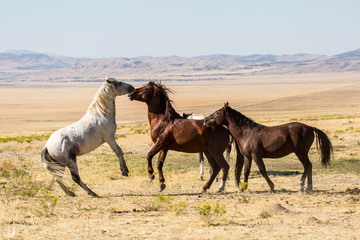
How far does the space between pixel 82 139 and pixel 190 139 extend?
2283mm

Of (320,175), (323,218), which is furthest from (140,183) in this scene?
(323,218)

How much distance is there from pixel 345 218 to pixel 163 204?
3.20 metres

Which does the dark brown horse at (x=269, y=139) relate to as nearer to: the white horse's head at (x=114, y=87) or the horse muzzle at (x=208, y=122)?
the horse muzzle at (x=208, y=122)

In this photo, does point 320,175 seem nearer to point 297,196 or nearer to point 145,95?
point 297,196

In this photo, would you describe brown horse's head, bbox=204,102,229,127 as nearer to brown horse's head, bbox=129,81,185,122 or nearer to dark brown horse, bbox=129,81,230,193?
dark brown horse, bbox=129,81,230,193

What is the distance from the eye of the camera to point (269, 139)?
11.2 metres

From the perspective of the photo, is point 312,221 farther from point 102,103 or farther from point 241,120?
point 102,103

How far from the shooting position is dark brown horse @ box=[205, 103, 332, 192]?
10984 millimetres

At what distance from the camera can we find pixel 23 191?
1124 centimetres

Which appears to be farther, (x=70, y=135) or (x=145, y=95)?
(x=145, y=95)

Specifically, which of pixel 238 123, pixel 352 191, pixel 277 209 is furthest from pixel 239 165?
pixel 277 209

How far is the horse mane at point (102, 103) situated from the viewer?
11422mm

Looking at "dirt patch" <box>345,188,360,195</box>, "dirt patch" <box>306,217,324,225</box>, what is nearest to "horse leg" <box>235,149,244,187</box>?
"dirt patch" <box>345,188,360,195</box>

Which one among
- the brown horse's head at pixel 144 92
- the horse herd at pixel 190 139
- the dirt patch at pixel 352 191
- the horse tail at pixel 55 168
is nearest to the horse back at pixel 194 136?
the horse herd at pixel 190 139
